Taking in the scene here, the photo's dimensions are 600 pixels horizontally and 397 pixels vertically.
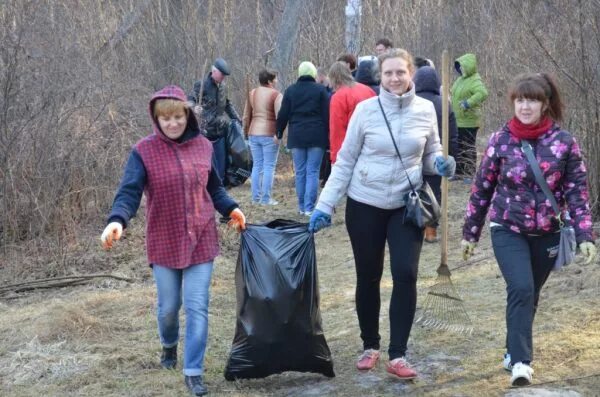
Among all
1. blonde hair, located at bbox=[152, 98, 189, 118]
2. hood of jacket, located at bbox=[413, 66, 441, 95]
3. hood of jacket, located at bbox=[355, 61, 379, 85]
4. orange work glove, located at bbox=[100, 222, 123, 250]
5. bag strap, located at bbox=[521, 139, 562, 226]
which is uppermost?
hood of jacket, located at bbox=[355, 61, 379, 85]

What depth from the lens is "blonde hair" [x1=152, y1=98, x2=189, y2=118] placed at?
4.69 meters

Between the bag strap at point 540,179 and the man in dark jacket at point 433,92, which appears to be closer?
the bag strap at point 540,179

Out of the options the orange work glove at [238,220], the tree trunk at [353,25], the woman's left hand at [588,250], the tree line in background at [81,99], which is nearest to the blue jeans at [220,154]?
the tree line in background at [81,99]

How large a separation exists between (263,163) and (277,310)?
7.13 metres

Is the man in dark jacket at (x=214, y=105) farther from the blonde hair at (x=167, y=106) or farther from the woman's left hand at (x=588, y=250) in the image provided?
the woman's left hand at (x=588, y=250)

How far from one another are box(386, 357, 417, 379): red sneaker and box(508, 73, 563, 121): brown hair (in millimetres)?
1461

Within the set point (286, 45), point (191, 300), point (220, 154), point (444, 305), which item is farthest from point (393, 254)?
point (286, 45)

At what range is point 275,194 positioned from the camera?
42.3 feet

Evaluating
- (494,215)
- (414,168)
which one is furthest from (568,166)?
(414,168)

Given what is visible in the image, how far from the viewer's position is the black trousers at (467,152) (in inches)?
457

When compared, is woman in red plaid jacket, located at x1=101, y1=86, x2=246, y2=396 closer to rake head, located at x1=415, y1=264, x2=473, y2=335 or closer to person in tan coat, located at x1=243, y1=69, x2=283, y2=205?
rake head, located at x1=415, y1=264, x2=473, y2=335

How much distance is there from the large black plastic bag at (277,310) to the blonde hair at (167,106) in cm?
79

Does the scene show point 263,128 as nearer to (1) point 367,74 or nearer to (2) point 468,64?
(1) point 367,74

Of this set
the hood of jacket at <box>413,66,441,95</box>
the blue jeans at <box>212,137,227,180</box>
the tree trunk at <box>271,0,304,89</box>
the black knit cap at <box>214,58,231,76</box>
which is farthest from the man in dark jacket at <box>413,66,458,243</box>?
the tree trunk at <box>271,0,304,89</box>
